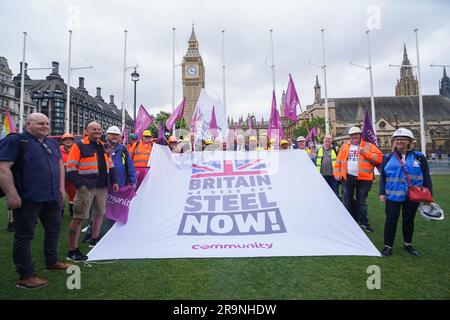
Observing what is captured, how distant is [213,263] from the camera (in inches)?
135

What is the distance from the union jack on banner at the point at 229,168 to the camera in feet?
16.4

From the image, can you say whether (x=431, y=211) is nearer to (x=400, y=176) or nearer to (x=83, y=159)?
(x=400, y=176)

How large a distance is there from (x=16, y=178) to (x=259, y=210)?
349 cm

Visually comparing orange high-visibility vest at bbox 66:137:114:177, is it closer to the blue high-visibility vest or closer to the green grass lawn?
the green grass lawn

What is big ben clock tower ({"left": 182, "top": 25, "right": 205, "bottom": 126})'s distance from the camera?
64856 mm

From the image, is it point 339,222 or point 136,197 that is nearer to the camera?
point 339,222

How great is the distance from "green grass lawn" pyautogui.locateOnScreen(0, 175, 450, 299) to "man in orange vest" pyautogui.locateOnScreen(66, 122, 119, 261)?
0.64m

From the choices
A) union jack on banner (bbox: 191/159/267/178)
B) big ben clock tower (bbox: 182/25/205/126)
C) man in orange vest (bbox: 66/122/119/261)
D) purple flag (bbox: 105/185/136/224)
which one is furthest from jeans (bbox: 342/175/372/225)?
big ben clock tower (bbox: 182/25/205/126)

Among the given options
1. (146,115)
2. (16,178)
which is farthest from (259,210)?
(146,115)

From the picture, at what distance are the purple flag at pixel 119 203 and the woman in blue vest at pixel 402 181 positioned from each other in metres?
4.24

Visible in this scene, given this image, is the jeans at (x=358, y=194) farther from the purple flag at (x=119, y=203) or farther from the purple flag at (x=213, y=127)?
the purple flag at (x=213, y=127)

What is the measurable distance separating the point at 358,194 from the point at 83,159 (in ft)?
17.8

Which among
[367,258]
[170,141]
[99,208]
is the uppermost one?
[170,141]

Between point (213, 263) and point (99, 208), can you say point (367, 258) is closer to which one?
point (213, 263)
